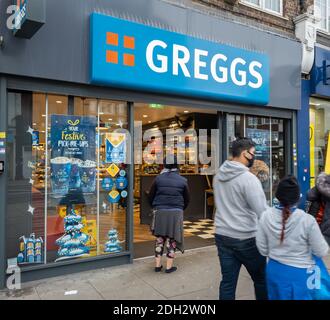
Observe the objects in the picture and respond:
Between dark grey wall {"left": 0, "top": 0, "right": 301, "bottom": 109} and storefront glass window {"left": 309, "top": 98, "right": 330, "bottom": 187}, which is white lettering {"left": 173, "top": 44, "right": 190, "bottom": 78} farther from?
storefront glass window {"left": 309, "top": 98, "right": 330, "bottom": 187}

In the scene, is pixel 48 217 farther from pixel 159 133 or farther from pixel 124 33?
pixel 159 133

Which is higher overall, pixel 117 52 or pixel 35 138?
pixel 117 52

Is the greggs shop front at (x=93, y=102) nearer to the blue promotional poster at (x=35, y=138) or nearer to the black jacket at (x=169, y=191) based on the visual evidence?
the blue promotional poster at (x=35, y=138)

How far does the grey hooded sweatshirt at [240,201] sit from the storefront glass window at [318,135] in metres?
6.31

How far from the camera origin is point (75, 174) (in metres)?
5.48

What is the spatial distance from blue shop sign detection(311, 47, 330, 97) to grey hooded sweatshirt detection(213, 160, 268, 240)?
635 cm

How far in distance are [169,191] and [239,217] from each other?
7.02 ft

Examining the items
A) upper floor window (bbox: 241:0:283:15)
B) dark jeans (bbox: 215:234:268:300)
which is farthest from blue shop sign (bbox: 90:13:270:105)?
dark jeans (bbox: 215:234:268:300)

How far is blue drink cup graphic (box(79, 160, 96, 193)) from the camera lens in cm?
555

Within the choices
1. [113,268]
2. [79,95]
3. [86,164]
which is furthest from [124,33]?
[113,268]

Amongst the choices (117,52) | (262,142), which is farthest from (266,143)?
(117,52)

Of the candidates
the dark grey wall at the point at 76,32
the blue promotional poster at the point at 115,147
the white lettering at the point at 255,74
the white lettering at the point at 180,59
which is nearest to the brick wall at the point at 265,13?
the dark grey wall at the point at 76,32

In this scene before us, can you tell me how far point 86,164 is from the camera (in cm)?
557

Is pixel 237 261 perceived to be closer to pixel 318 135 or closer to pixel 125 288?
pixel 125 288
